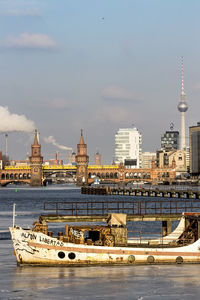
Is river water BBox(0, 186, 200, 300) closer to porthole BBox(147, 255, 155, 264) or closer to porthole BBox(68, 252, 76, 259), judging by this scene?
porthole BBox(147, 255, 155, 264)

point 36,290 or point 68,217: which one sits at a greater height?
point 68,217

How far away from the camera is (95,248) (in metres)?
52.0

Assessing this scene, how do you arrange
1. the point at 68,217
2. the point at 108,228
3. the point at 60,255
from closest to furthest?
the point at 60,255 < the point at 108,228 < the point at 68,217

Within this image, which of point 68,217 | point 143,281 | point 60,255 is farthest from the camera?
point 68,217

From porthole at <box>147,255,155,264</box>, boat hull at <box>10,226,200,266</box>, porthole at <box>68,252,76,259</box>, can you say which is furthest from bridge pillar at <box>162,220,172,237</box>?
porthole at <box>68,252,76,259</box>

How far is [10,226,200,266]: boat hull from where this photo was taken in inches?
2025

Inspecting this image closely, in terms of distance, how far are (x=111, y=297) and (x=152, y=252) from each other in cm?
1155

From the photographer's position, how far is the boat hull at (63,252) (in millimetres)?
51438

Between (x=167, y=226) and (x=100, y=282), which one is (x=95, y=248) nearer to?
(x=100, y=282)

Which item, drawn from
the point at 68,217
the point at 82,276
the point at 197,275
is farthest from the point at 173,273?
the point at 68,217

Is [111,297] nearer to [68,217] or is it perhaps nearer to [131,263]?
[131,263]

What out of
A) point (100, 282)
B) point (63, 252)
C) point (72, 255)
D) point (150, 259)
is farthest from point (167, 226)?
point (100, 282)

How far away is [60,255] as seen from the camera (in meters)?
51.7

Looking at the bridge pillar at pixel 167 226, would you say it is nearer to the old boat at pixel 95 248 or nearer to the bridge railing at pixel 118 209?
the bridge railing at pixel 118 209
